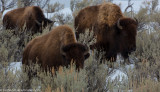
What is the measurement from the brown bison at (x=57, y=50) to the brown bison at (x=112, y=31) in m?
2.27

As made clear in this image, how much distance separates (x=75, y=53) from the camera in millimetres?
4465

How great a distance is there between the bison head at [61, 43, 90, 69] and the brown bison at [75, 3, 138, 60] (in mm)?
2646

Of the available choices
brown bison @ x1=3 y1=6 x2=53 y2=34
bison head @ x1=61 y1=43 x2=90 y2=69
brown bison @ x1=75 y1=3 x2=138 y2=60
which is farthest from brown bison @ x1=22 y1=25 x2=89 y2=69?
brown bison @ x1=3 y1=6 x2=53 y2=34

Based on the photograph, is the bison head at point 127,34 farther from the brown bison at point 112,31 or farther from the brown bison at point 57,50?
the brown bison at point 57,50

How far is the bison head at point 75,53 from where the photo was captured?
14.5 feet

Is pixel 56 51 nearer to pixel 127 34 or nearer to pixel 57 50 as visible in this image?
pixel 57 50

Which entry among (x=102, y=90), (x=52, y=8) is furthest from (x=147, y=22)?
(x=52, y=8)

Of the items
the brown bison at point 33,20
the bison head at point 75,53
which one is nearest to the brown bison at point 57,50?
the bison head at point 75,53

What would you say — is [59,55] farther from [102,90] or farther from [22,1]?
[22,1]

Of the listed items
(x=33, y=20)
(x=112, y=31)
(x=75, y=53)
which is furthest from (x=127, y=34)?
(x=33, y=20)

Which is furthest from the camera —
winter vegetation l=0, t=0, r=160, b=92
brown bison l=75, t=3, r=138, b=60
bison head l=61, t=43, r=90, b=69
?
brown bison l=75, t=3, r=138, b=60

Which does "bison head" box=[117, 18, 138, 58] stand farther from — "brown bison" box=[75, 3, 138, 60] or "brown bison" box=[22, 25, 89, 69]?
"brown bison" box=[22, 25, 89, 69]

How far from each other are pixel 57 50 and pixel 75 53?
2.48 ft

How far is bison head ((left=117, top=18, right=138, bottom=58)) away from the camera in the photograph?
690cm
